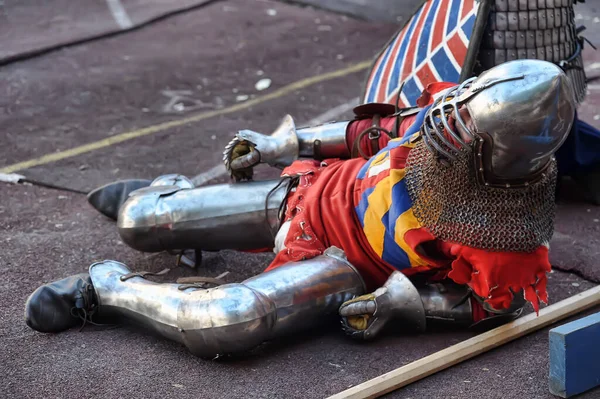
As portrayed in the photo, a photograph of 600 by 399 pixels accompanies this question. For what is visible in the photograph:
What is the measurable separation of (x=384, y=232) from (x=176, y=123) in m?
2.88

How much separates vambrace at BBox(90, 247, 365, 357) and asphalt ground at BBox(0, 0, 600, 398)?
0.35ft

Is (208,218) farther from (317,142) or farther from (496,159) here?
(496,159)

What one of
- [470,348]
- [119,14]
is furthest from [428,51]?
[119,14]

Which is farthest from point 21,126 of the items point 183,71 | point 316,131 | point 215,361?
point 215,361

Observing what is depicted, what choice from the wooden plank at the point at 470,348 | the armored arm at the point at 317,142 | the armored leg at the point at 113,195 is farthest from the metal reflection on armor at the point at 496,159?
the armored leg at the point at 113,195

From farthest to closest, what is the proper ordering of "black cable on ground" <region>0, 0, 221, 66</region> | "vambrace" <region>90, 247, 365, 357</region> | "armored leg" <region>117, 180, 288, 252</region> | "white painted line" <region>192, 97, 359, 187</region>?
"black cable on ground" <region>0, 0, 221, 66</region> < "white painted line" <region>192, 97, 359, 187</region> < "armored leg" <region>117, 180, 288, 252</region> < "vambrace" <region>90, 247, 365, 357</region>

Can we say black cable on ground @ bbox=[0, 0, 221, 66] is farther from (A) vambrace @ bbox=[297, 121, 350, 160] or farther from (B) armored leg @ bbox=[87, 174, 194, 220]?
(A) vambrace @ bbox=[297, 121, 350, 160]

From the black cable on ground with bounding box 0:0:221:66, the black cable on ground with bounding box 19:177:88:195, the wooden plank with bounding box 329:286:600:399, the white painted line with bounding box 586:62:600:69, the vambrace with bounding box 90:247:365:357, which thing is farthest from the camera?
the white painted line with bounding box 586:62:600:69

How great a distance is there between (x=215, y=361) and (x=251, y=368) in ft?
0.42

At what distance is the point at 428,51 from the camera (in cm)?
399

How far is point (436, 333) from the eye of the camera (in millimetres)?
3211

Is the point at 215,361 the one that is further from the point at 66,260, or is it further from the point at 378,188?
the point at 66,260

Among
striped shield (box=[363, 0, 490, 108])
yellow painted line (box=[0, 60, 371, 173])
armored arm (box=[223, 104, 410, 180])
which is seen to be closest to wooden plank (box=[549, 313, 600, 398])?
armored arm (box=[223, 104, 410, 180])

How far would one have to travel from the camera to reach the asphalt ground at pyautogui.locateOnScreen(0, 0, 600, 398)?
2918mm
